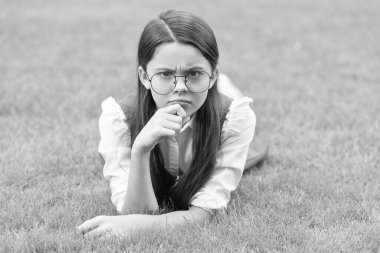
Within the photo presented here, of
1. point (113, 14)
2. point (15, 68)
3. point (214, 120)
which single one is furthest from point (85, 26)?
point (214, 120)

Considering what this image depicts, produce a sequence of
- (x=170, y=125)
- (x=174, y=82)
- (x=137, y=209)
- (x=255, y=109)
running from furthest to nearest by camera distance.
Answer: (x=255, y=109)
(x=137, y=209)
(x=174, y=82)
(x=170, y=125)

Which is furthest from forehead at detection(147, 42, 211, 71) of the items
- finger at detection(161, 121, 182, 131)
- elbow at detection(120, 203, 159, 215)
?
elbow at detection(120, 203, 159, 215)

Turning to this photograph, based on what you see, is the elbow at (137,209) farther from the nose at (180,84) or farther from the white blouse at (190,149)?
the nose at (180,84)

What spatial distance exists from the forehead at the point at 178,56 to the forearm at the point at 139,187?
444mm

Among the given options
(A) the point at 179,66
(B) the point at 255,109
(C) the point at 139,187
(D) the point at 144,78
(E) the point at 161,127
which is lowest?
(B) the point at 255,109

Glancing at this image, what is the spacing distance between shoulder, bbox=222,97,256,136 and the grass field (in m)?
Result: 0.41

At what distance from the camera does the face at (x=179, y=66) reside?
2973mm

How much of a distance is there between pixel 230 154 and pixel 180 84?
1.86 ft

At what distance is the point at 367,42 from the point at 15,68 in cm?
448

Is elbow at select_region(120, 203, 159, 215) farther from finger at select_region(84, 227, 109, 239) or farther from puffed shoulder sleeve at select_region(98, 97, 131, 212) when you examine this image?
finger at select_region(84, 227, 109, 239)

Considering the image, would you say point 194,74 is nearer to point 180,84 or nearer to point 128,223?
point 180,84

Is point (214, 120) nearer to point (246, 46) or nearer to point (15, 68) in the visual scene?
point (15, 68)

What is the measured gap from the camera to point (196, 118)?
3.29 meters

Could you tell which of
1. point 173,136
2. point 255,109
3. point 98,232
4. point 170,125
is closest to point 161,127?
point 170,125
